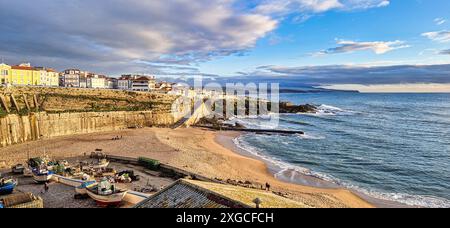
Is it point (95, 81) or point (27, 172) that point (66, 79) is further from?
point (27, 172)

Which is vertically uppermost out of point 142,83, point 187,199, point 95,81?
point 95,81

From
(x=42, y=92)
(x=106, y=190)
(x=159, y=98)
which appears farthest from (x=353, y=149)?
(x=42, y=92)

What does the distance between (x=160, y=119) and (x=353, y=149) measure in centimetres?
3720

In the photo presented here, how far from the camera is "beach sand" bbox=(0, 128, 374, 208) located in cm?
2433

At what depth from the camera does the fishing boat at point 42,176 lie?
2144 cm

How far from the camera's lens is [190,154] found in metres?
36.5

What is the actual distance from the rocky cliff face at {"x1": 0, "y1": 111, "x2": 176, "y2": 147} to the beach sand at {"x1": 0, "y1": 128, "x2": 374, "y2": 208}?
2221 mm

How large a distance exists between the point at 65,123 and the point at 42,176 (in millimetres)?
26443

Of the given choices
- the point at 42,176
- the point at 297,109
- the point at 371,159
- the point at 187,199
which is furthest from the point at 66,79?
the point at 187,199

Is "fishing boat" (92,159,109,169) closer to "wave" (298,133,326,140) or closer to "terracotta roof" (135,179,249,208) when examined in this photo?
"terracotta roof" (135,179,249,208)

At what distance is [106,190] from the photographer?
17.8 metres

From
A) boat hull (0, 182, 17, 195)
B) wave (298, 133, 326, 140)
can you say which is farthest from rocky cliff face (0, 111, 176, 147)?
wave (298, 133, 326, 140)

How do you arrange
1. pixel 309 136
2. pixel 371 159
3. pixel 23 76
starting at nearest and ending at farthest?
pixel 371 159 → pixel 309 136 → pixel 23 76
